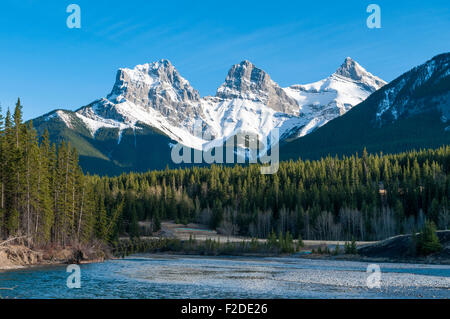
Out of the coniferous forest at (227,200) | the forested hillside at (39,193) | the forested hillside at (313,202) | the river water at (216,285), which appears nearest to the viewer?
the river water at (216,285)

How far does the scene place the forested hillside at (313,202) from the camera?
135m

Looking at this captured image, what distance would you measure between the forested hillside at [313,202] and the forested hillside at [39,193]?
133 feet

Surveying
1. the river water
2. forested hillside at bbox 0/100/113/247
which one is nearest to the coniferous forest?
forested hillside at bbox 0/100/113/247

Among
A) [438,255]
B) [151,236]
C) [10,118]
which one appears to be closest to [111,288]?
[10,118]

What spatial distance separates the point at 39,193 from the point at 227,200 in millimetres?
107000

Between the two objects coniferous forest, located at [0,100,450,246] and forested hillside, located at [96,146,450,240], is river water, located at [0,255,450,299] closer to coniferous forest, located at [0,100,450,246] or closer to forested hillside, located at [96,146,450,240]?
coniferous forest, located at [0,100,450,246]

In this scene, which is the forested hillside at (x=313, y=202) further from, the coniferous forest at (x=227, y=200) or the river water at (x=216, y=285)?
the river water at (x=216, y=285)

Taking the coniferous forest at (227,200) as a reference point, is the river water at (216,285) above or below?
below

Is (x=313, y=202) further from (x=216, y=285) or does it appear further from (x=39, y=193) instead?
(x=216, y=285)

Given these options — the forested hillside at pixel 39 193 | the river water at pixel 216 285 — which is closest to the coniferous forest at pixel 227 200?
the forested hillside at pixel 39 193

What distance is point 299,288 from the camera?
43.6 metres

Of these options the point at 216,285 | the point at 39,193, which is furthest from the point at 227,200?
the point at 216,285
